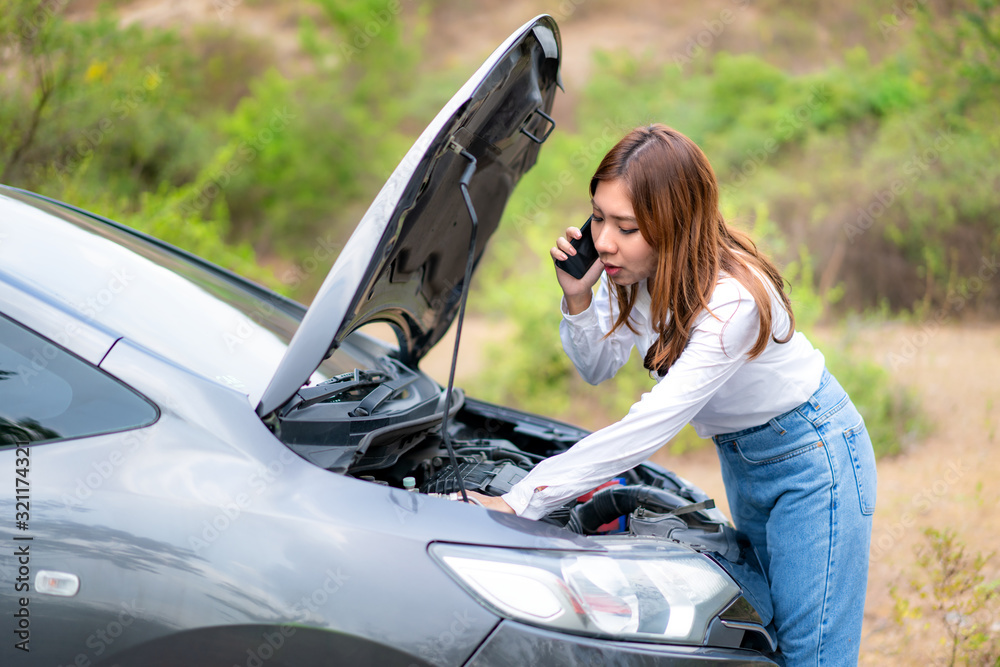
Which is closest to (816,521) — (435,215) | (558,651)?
(558,651)

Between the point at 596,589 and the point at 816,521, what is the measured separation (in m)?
0.68

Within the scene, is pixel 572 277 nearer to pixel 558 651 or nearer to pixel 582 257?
pixel 582 257

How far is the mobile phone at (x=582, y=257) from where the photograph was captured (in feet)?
6.74

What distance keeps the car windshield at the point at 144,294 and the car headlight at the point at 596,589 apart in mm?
658

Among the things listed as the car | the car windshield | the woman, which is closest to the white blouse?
the woman

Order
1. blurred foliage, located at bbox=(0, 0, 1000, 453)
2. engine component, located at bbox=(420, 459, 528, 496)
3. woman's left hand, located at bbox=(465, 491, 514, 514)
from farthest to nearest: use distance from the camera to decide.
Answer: blurred foliage, located at bbox=(0, 0, 1000, 453) < engine component, located at bbox=(420, 459, 528, 496) < woman's left hand, located at bbox=(465, 491, 514, 514)

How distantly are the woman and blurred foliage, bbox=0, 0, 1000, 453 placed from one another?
6.29 ft

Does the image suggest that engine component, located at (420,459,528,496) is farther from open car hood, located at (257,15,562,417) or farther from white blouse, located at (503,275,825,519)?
open car hood, located at (257,15,562,417)

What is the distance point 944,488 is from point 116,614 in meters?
4.52

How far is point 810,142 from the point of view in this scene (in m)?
10.3

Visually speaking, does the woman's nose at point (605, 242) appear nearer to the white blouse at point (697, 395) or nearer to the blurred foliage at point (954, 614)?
the white blouse at point (697, 395)

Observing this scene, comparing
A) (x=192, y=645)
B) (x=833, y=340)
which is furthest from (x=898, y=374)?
(x=192, y=645)

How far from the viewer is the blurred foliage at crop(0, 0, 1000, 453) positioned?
18.6 feet

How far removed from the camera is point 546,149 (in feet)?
43.9
